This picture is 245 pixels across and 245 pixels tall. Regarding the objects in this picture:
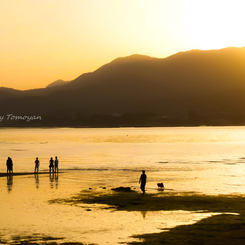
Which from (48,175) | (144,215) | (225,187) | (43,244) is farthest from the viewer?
(48,175)

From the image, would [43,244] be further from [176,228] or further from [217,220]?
[217,220]

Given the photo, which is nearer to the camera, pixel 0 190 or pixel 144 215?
pixel 144 215

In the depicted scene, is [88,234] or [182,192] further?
[182,192]

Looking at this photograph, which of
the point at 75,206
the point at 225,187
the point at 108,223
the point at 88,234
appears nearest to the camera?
the point at 88,234

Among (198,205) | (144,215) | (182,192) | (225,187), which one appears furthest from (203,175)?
(144,215)

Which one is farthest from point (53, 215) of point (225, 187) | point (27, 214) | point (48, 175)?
point (48, 175)

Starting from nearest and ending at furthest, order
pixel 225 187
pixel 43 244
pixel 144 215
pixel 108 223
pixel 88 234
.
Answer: pixel 43 244 → pixel 88 234 → pixel 108 223 → pixel 144 215 → pixel 225 187

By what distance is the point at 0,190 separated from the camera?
41.4 metres

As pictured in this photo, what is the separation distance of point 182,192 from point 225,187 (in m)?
6.54

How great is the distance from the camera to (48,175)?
186ft

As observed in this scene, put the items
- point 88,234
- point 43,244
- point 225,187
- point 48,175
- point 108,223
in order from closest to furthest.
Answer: point 43,244
point 88,234
point 108,223
point 225,187
point 48,175

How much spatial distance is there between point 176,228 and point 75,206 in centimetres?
983

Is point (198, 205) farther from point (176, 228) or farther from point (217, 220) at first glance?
point (176, 228)

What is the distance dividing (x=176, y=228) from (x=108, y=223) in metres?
4.24
